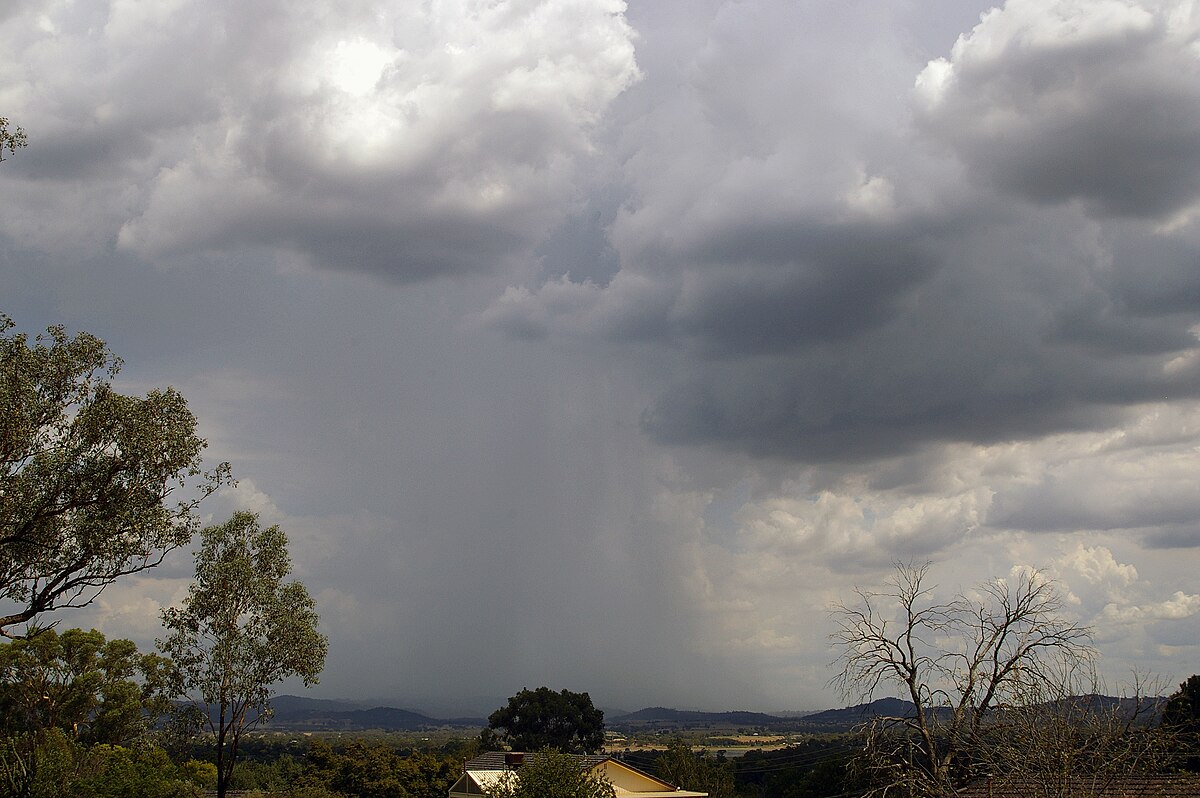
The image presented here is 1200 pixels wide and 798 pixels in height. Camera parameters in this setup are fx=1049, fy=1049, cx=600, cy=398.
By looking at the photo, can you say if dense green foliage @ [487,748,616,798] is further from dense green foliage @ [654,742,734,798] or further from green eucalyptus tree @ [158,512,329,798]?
dense green foliage @ [654,742,734,798]

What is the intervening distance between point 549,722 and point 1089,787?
10419 centimetres

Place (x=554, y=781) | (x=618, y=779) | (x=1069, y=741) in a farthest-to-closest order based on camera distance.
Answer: (x=618, y=779), (x=554, y=781), (x=1069, y=741)

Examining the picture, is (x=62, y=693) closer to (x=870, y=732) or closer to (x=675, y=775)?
(x=675, y=775)

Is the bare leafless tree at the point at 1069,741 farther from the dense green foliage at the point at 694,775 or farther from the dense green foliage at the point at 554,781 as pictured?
the dense green foliage at the point at 694,775

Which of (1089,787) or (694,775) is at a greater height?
(1089,787)

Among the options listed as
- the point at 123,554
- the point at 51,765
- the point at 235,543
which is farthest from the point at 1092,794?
the point at 235,543

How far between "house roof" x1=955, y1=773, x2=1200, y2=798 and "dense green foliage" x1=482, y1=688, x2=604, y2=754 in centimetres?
8939

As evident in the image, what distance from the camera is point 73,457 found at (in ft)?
95.6

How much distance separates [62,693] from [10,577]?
41.3m

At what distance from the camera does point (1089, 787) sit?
23531 mm

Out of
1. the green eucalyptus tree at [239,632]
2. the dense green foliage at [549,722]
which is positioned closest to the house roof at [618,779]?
the green eucalyptus tree at [239,632]

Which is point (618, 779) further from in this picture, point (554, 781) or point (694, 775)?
point (694, 775)

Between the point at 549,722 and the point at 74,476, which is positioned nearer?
the point at 74,476

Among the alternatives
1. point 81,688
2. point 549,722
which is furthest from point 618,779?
point 549,722
